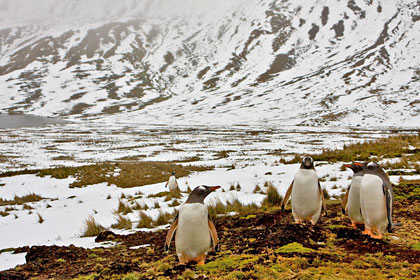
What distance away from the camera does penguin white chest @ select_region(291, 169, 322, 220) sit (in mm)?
5512

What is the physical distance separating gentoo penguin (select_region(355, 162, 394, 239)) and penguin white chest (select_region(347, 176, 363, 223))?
51 cm

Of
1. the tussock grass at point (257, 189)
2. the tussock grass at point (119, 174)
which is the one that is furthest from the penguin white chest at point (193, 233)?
the tussock grass at point (119, 174)

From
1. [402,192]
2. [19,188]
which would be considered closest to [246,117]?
[19,188]

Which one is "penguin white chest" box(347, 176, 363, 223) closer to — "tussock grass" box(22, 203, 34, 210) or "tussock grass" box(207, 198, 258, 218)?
"tussock grass" box(207, 198, 258, 218)

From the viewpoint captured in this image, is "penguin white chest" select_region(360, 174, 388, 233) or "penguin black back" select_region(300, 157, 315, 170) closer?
"penguin white chest" select_region(360, 174, 388, 233)

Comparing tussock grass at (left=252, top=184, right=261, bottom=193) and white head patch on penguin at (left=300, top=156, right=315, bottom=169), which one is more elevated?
white head patch on penguin at (left=300, top=156, right=315, bottom=169)

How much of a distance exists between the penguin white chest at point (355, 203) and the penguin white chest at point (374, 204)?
559 mm

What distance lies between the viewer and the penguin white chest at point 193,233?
4227 millimetres

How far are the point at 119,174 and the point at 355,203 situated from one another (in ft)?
52.4

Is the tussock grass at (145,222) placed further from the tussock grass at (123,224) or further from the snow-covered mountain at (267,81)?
the snow-covered mountain at (267,81)

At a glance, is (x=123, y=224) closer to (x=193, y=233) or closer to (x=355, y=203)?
(x=193, y=233)

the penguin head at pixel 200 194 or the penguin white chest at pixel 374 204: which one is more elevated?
the penguin head at pixel 200 194

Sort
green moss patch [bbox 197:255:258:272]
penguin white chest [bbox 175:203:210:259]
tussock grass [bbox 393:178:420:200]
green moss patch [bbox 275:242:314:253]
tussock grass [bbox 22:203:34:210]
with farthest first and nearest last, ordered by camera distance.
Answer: tussock grass [bbox 22:203:34:210] < tussock grass [bbox 393:178:420:200] < penguin white chest [bbox 175:203:210:259] < green moss patch [bbox 275:242:314:253] < green moss patch [bbox 197:255:258:272]

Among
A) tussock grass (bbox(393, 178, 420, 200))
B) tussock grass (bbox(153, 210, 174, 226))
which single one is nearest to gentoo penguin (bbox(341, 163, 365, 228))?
tussock grass (bbox(393, 178, 420, 200))
